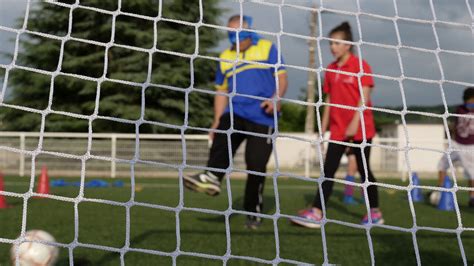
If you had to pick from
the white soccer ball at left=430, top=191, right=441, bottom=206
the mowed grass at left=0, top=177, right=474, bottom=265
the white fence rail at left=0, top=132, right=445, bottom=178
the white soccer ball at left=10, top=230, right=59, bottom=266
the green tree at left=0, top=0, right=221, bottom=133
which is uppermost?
the green tree at left=0, top=0, right=221, bottom=133

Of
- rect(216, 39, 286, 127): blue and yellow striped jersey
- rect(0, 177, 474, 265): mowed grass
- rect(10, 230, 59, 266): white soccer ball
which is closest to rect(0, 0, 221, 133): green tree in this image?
rect(0, 177, 474, 265): mowed grass

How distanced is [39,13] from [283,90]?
1603cm

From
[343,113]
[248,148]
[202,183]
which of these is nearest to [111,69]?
[343,113]

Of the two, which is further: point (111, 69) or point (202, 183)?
point (111, 69)

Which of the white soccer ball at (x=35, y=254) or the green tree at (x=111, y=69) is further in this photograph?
the green tree at (x=111, y=69)

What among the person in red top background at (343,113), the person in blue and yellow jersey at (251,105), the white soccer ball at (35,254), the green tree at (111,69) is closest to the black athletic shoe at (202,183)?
the person in blue and yellow jersey at (251,105)

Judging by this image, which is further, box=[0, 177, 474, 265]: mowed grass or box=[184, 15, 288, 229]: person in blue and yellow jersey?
box=[184, 15, 288, 229]: person in blue and yellow jersey

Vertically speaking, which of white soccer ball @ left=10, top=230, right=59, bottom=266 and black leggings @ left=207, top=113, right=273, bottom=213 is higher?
black leggings @ left=207, top=113, right=273, bottom=213

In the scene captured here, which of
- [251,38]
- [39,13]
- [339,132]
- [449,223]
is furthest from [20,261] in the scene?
[39,13]

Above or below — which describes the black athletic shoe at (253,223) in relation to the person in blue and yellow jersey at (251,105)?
below

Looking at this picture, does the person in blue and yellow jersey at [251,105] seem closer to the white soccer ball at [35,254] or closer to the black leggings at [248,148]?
the black leggings at [248,148]

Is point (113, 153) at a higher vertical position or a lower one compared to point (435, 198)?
higher

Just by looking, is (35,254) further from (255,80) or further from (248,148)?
(255,80)

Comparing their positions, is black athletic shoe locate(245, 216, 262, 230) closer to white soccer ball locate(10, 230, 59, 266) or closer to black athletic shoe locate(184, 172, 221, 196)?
black athletic shoe locate(184, 172, 221, 196)
